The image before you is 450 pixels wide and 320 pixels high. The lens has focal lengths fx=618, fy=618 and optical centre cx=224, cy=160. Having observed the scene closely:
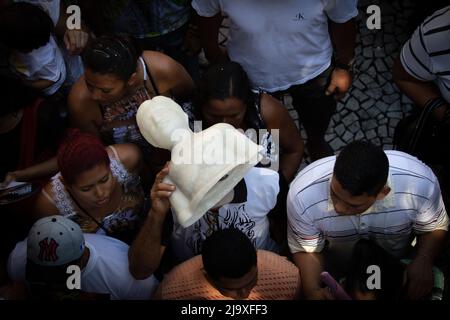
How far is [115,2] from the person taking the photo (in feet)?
12.5

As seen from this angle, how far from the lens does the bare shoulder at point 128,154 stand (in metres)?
3.35

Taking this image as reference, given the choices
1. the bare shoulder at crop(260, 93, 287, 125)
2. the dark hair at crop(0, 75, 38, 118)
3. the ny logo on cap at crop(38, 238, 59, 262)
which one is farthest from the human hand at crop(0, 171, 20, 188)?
the bare shoulder at crop(260, 93, 287, 125)

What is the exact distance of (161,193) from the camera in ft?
8.87

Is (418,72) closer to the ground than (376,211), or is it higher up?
higher up

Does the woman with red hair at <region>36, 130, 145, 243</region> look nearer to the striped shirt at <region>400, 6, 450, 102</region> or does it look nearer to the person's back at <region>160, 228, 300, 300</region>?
the person's back at <region>160, 228, 300, 300</region>

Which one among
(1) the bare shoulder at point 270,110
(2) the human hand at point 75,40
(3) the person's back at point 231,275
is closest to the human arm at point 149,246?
(3) the person's back at point 231,275

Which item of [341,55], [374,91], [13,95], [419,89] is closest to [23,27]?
[13,95]

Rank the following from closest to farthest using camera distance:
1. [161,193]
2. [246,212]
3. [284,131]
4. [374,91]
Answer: [161,193] → [246,212] → [284,131] → [374,91]

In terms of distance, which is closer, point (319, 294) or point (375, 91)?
point (319, 294)

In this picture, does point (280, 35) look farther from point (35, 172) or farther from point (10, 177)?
point (10, 177)

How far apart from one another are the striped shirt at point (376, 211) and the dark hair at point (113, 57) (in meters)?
1.08

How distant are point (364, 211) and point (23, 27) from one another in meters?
2.06
